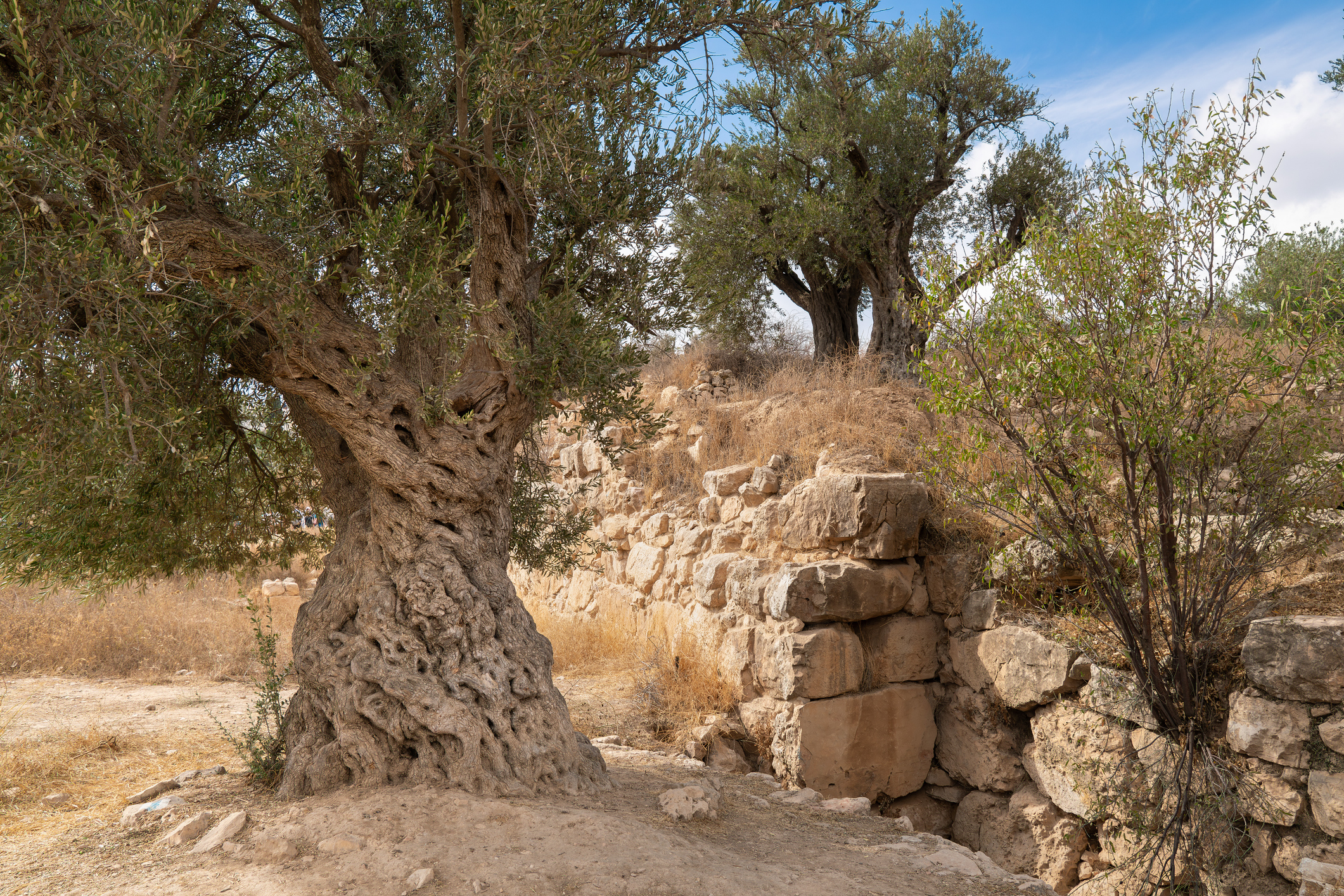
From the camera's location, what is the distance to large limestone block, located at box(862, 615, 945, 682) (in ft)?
23.4

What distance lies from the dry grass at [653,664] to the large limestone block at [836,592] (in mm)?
1161

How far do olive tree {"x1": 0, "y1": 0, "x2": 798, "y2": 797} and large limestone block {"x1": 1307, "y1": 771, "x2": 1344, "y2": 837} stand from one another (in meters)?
4.25

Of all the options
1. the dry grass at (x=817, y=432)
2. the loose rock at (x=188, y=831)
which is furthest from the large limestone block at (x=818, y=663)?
the loose rock at (x=188, y=831)

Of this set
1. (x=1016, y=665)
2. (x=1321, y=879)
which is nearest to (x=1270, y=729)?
(x=1321, y=879)

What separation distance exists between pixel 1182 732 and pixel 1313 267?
3.10m

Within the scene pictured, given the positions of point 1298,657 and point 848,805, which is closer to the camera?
point 1298,657

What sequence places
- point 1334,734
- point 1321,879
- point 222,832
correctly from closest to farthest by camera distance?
point 222,832 → point 1321,879 → point 1334,734

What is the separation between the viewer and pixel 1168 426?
4664 mm

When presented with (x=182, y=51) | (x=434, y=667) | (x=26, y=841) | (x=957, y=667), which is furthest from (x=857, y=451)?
(x=26, y=841)

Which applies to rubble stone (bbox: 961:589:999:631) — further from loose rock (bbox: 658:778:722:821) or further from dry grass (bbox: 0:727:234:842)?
dry grass (bbox: 0:727:234:842)

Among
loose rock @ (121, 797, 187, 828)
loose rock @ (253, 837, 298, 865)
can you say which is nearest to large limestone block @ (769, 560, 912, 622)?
loose rock @ (253, 837, 298, 865)

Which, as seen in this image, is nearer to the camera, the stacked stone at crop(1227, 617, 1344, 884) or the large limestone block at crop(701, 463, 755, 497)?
the stacked stone at crop(1227, 617, 1344, 884)

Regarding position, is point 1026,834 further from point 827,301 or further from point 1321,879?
point 827,301

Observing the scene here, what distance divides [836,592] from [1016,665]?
5.13 ft
